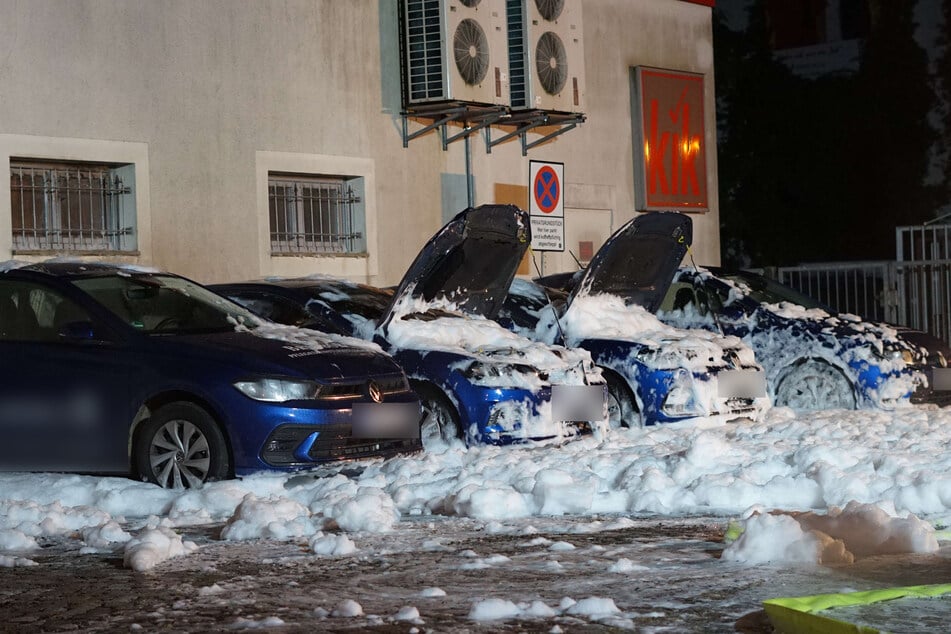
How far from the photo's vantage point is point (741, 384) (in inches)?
519

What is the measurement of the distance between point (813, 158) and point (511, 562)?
4033 cm

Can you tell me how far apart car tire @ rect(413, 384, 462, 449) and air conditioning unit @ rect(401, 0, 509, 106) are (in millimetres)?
8295

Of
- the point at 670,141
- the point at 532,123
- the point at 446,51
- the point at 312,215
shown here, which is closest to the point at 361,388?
the point at 312,215

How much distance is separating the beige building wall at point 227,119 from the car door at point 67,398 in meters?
5.50

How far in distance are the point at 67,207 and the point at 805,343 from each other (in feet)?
24.5

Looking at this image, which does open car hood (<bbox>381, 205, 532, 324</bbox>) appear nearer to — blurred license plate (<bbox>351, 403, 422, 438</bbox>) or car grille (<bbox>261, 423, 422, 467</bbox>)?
blurred license plate (<bbox>351, 403, 422, 438</bbox>)

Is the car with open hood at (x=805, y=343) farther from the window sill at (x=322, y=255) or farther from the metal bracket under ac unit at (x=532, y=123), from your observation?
the metal bracket under ac unit at (x=532, y=123)

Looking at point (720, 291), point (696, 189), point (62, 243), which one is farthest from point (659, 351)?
point (696, 189)

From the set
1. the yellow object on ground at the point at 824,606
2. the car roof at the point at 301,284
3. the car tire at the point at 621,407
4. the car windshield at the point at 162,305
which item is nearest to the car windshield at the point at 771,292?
the car tire at the point at 621,407

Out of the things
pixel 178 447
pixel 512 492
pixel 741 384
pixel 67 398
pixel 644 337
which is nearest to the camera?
pixel 512 492

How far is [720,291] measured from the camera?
15.1 metres

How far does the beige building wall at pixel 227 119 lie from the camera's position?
15.4 metres

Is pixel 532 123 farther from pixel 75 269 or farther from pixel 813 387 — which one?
pixel 75 269

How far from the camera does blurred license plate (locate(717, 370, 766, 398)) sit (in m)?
13.0
